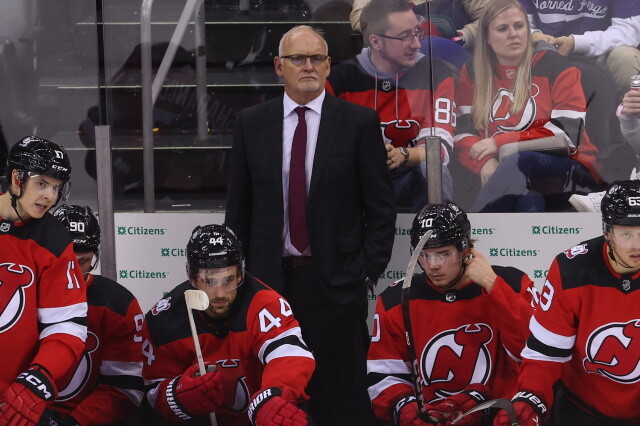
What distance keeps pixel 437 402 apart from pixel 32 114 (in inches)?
83.4

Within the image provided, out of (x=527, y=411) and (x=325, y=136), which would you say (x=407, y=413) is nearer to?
(x=527, y=411)

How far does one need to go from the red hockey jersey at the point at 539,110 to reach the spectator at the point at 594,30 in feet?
0.26

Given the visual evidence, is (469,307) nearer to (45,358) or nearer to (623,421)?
(623,421)

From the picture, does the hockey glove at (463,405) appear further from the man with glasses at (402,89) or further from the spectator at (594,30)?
the spectator at (594,30)

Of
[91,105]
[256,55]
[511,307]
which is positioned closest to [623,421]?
[511,307]

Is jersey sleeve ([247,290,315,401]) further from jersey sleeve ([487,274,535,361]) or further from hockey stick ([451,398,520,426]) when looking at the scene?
jersey sleeve ([487,274,535,361])

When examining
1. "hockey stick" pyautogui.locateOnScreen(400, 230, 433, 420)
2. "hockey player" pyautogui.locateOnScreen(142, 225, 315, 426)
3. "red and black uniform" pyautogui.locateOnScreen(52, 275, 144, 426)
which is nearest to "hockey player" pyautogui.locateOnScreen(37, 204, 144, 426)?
"red and black uniform" pyautogui.locateOnScreen(52, 275, 144, 426)

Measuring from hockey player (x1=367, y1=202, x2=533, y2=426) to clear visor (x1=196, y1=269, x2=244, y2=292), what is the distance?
1.68 feet

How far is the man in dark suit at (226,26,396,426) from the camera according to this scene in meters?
3.91

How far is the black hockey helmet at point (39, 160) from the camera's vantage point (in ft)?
10.4

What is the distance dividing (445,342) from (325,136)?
86cm

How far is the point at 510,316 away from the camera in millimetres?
3465

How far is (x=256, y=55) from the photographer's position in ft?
15.0

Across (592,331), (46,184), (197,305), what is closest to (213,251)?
(197,305)
